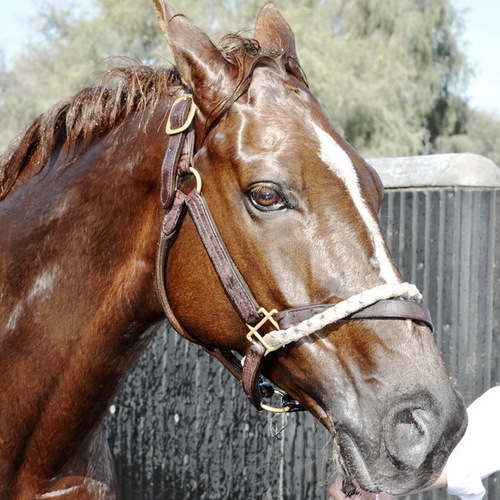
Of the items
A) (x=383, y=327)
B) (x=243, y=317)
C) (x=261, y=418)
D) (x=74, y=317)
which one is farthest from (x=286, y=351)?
(x=261, y=418)

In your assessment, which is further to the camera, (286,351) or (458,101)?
(458,101)

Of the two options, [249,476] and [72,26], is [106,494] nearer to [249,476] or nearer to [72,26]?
[249,476]

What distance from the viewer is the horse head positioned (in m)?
1.70

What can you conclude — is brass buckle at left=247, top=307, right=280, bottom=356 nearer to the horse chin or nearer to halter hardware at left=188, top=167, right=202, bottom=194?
the horse chin

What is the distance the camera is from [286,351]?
73.8 inches

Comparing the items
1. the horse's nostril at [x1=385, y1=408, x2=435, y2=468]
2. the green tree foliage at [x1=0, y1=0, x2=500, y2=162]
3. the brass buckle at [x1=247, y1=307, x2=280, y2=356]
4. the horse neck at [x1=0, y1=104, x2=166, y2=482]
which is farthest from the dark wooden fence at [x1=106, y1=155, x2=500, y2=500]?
the green tree foliage at [x1=0, y1=0, x2=500, y2=162]

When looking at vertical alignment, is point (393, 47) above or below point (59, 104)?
below

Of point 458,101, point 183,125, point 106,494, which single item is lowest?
point 458,101

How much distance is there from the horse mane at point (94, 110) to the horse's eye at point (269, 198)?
1.50ft

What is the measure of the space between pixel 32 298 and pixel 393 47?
1675 centimetres

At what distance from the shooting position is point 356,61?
57.3 feet

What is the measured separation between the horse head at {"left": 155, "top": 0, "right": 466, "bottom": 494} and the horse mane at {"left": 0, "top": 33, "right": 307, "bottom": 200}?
18cm

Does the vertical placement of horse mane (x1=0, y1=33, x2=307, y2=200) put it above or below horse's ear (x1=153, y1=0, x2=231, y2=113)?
below

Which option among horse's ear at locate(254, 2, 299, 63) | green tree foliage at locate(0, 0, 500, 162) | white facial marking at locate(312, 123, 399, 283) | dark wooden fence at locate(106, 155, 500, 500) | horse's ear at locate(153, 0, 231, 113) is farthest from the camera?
green tree foliage at locate(0, 0, 500, 162)
